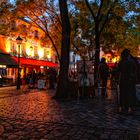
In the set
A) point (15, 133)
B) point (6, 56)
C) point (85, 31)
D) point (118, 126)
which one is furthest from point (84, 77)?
point (6, 56)

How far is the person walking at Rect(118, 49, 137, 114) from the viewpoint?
35.9 feet

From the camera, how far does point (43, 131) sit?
8.09 m

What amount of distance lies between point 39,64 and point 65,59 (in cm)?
3684

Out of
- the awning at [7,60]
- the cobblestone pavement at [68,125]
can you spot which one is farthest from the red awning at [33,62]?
the cobblestone pavement at [68,125]

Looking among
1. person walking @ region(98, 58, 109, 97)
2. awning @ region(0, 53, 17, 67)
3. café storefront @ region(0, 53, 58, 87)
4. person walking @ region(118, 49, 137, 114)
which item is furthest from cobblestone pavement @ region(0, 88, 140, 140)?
awning @ region(0, 53, 17, 67)

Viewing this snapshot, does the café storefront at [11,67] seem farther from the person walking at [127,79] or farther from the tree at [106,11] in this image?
the person walking at [127,79]

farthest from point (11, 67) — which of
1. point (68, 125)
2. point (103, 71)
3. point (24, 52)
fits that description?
point (68, 125)

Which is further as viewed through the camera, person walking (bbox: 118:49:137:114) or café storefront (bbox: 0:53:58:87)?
café storefront (bbox: 0:53:58:87)

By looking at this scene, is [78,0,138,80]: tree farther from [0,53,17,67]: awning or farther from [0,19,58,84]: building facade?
[0,53,17,67]: awning

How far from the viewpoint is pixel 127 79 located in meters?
10.9

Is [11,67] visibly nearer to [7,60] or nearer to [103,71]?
[7,60]

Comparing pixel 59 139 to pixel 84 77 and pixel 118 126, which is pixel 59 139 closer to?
pixel 118 126

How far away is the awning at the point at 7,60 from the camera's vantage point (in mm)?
41125

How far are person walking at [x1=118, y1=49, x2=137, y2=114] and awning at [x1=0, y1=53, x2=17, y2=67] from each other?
100.0 ft
